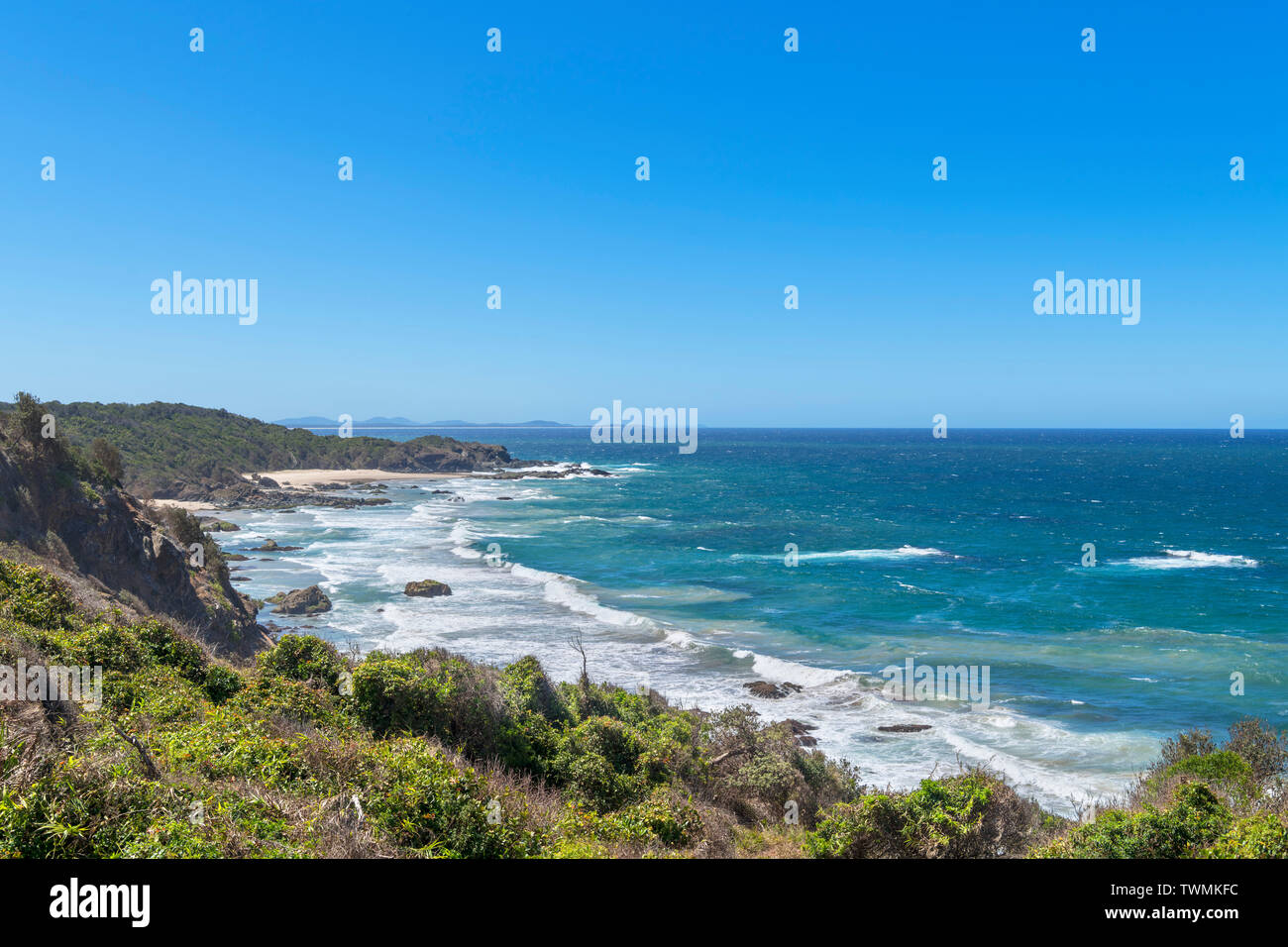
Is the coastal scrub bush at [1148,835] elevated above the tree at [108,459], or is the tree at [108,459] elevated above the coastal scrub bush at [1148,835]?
the tree at [108,459]

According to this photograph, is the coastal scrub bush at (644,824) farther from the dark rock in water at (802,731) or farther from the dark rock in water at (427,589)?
the dark rock in water at (427,589)

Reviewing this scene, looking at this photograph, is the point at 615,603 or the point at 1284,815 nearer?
the point at 1284,815

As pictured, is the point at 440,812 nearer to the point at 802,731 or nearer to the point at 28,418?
the point at 802,731

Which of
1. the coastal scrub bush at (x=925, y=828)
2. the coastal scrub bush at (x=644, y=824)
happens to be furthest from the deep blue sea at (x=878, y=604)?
the coastal scrub bush at (x=644, y=824)

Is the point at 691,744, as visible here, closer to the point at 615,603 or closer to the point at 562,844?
the point at 562,844
